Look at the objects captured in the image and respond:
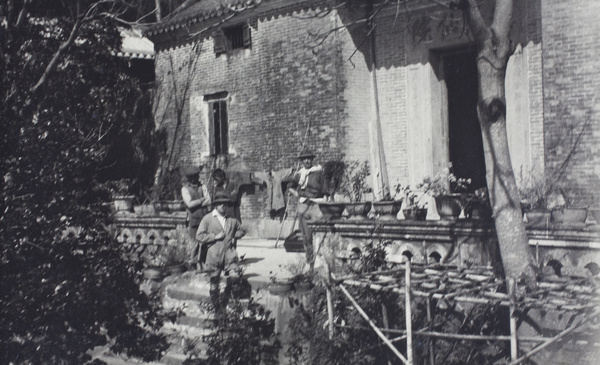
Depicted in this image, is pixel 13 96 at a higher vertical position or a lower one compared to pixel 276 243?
higher

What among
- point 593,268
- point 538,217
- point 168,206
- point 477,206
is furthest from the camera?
point 168,206

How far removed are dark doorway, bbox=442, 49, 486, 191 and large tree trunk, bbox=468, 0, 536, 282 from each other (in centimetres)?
728

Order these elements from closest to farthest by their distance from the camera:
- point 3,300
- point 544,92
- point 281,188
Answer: point 3,300 < point 544,92 < point 281,188

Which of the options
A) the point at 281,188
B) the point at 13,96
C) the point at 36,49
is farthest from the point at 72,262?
the point at 281,188

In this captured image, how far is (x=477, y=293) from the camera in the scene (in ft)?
19.6

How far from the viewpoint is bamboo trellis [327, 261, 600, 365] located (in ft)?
17.2

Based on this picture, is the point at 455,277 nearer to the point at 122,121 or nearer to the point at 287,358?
the point at 287,358

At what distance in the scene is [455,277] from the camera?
263 inches

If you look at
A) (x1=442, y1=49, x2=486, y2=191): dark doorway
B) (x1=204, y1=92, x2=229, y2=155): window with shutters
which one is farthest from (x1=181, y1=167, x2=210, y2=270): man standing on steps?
(x1=204, y1=92, x2=229, y2=155): window with shutters

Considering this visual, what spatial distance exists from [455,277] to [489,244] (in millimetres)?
1225

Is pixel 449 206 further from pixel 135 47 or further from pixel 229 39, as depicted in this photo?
pixel 135 47

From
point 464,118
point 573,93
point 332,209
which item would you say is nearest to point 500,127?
point 332,209

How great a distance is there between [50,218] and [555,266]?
5347 millimetres

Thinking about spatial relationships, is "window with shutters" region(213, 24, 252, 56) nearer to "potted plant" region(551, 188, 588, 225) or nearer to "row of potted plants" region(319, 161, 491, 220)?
"row of potted plants" region(319, 161, 491, 220)
